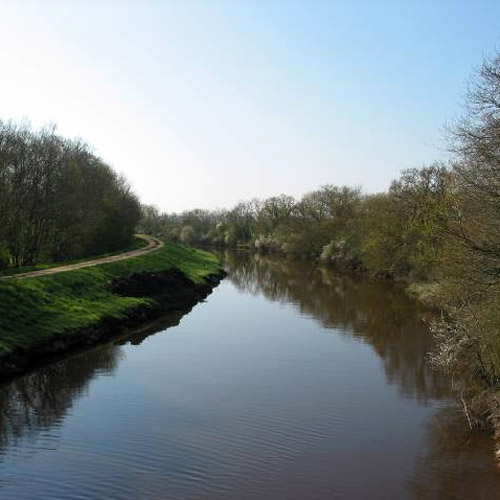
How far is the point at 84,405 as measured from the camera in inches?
739

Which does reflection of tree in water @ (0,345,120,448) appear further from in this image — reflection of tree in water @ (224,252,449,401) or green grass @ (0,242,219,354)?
reflection of tree in water @ (224,252,449,401)

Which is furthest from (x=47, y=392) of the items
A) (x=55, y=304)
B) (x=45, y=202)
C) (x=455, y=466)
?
(x=45, y=202)

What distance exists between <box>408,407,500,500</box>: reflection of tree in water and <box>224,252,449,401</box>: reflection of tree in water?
3.32 meters

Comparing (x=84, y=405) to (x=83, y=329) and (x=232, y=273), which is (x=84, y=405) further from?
(x=232, y=273)

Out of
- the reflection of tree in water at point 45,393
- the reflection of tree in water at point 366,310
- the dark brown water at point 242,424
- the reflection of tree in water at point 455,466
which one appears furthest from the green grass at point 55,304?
the reflection of tree in water at point 455,466

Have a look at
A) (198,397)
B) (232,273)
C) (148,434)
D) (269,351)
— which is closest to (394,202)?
(232,273)

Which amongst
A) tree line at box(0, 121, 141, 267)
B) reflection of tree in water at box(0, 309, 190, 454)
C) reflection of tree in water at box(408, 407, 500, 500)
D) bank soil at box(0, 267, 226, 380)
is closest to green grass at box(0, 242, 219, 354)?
bank soil at box(0, 267, 226, 380)

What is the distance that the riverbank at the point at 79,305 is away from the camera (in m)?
23.9

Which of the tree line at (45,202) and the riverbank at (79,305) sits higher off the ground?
the tree line at (45,202)

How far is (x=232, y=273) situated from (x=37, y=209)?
33.7 metres

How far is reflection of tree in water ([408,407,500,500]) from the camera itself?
43.7 feet

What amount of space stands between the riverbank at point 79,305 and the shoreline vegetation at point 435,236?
15.3m

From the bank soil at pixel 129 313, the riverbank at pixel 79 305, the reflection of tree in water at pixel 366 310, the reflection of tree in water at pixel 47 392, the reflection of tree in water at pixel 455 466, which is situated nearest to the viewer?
the reflection of tree in water at pixel 455 466

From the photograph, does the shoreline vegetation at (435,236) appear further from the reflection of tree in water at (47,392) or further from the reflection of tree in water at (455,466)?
the reflection of tree in water at (47,392)
